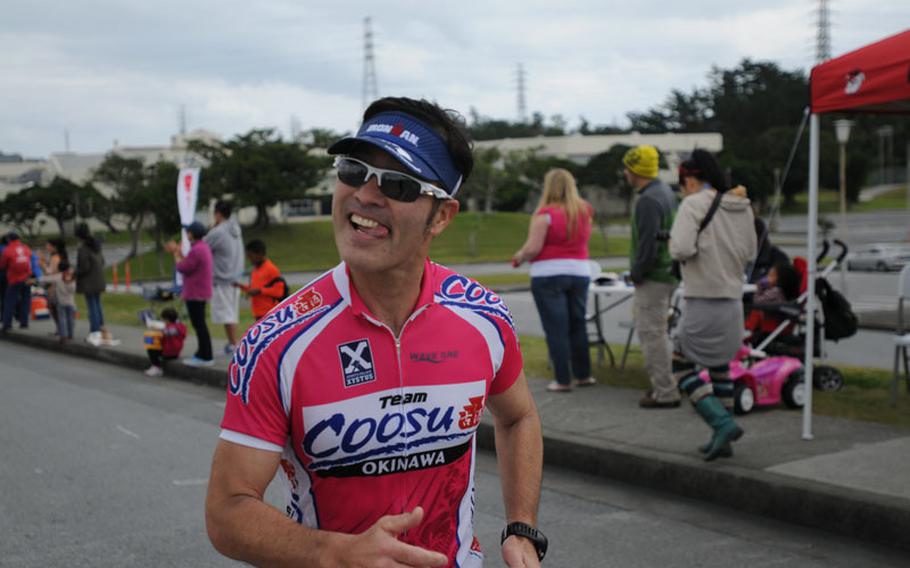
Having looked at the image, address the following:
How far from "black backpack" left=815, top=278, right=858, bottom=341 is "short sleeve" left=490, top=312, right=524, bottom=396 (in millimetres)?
7552

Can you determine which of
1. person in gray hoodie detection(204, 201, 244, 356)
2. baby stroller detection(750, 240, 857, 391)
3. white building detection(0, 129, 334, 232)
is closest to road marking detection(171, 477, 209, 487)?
baby stroller detection(750, 240, 857, 391)

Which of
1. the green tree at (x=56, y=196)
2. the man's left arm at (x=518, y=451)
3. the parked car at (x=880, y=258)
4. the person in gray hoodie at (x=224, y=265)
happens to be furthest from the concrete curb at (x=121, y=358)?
the green tree at (x=56, y=196)

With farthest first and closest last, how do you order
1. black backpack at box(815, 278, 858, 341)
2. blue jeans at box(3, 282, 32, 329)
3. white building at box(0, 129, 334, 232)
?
1. white building at box(0, 129, 334, 232)
2. blue jeans at box(3, 282, 32, 329)
3. black backpack at box(815, 278, 858, 341)

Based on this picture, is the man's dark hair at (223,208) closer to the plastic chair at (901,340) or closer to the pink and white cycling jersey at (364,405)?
the plastic chair at (901,340)

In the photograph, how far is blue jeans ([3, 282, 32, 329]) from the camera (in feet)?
70.7

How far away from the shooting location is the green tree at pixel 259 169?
5962cm

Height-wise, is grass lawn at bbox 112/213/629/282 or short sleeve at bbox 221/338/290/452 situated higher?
short sleeve at bbox 221/338/290/452

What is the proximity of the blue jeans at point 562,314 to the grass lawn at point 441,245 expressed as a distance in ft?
121

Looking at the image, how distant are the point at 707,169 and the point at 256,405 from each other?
18.6 ft

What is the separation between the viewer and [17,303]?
73.0 feet

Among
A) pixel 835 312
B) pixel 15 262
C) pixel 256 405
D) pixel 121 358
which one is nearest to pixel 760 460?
pixel 835 312

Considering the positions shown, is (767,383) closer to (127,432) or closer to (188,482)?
(188,482)

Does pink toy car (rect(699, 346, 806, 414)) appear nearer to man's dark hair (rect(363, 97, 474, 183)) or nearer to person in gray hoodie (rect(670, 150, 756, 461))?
person in gray hoodie (rect(670, 150, 756, 461))

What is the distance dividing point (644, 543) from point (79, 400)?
8020 mm
